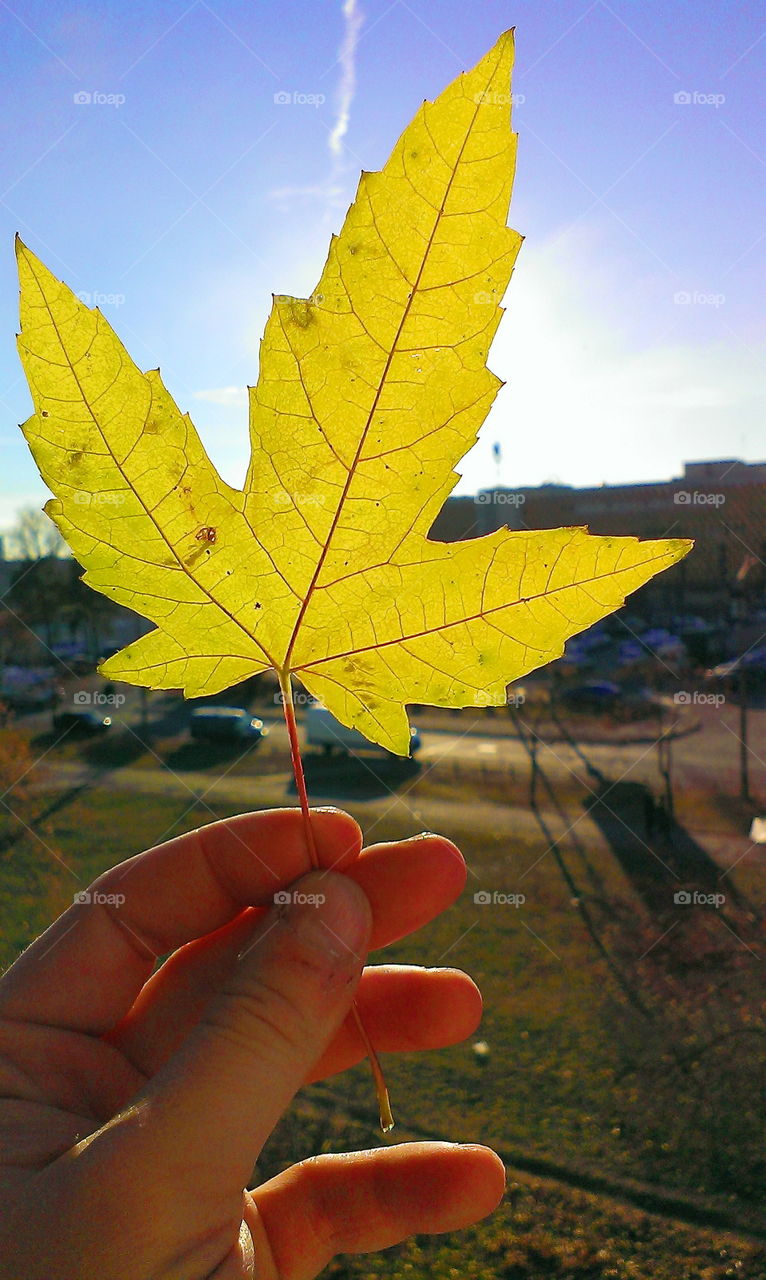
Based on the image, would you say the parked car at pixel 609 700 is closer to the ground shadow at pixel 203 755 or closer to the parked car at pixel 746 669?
the parked car at pixel 746 669

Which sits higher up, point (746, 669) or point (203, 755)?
point (746, 669)

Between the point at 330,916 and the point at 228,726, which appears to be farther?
the point at 228,726

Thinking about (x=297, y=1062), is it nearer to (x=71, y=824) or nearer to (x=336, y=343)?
(x=336, y=343)

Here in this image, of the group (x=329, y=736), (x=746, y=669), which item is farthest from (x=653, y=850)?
(x=329, y=736)

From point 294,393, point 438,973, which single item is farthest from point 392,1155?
point 294,393

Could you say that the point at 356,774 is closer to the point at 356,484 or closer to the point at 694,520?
the point at 694,520

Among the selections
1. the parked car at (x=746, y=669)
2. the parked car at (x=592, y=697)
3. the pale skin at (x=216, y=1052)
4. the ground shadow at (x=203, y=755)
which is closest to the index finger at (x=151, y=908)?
the pale skin at (x=216, y=1052)

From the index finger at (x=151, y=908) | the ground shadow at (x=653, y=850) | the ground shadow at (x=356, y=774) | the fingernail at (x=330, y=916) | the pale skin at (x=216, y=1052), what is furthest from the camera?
the ground shadow at (x=356, y=774)
